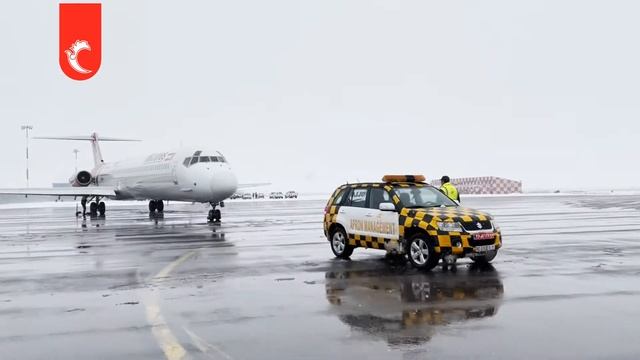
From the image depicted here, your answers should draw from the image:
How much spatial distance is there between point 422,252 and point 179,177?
62.0 ft

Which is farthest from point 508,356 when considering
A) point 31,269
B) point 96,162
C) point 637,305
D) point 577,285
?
point 96,162

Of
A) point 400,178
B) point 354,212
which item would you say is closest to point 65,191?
point 354,212

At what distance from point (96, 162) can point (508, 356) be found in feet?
155

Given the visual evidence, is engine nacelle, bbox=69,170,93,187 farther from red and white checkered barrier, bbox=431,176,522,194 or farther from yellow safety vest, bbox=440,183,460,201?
red and white checkered barrier, bbox=431,176,522,194

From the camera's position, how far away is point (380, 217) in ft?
40.0

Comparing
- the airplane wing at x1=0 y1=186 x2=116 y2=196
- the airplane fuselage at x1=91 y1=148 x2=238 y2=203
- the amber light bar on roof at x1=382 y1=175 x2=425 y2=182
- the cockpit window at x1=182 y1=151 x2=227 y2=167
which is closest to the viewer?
the amber light bar on roof at x1=382 y1=175 x2=425 y2=182

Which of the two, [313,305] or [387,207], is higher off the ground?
[387,207]

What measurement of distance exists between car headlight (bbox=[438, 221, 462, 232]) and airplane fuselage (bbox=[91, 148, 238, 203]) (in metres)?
16.1

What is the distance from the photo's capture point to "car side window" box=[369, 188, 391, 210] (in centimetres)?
1253

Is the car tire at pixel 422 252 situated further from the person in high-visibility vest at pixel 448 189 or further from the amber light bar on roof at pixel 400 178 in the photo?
the person in high-visibility vest at pixel 448 189

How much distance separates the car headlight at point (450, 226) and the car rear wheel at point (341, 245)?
2.61 meters

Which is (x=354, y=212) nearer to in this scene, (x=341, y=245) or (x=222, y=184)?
(x=341, y=245)

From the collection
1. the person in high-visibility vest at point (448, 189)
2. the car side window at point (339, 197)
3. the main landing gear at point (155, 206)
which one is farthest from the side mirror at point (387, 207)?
the main landing gear at point (155, 206)

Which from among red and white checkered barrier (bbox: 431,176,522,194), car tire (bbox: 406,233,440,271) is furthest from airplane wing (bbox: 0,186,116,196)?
red and white checkered barrier (bbox: 431,176,522,194)
